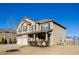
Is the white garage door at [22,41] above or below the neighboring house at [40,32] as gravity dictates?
below

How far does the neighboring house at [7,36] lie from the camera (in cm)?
608

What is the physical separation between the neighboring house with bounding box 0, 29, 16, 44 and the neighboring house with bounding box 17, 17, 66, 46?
8cm

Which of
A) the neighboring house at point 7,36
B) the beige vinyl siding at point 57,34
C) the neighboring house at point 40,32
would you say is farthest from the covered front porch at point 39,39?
the neighboring house at point 7,36

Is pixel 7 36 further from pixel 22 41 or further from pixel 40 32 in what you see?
pixel 40 32

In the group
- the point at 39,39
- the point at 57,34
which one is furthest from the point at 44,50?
the point at 57,34

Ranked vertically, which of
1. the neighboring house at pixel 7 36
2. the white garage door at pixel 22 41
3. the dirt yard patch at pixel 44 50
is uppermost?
the neighboring house at pixel 7 36

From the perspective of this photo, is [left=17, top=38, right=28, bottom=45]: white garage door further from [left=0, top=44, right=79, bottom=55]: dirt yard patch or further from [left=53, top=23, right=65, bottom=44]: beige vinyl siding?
[left=53, top=23, right=65, bottom=44]: beige vinyl siding

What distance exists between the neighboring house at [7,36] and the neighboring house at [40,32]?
8 cm

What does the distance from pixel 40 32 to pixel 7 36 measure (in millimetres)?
500

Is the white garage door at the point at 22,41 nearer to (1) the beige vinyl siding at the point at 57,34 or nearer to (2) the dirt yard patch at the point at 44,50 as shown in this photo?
(2) the dirt yard patch at the point at 44,50

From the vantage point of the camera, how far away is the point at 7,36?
6094mm

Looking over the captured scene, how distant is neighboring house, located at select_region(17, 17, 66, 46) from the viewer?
19.9 ft

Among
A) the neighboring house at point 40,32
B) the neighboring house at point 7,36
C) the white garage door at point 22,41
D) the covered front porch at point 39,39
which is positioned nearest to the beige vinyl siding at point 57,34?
the neighboring house at point 40,32
